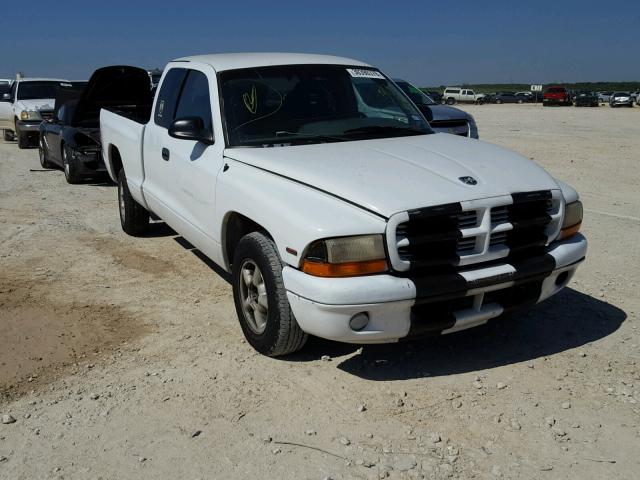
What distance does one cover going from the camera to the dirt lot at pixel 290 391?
303cm

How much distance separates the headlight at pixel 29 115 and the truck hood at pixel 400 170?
13.6 m

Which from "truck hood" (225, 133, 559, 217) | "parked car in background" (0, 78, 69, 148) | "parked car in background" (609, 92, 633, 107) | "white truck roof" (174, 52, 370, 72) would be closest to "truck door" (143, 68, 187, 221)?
"white truck roof" (174, 52, 370, 72)

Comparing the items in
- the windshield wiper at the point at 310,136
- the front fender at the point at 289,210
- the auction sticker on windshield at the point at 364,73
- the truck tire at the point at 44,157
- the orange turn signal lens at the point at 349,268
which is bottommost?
the truck tire at the point at 44,157

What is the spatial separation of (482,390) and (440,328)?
45cm

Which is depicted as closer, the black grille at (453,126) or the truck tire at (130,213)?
the truck tire at (130,213)

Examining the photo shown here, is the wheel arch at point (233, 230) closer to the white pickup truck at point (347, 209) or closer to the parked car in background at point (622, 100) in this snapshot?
the white pickup truck at point (347, 209)

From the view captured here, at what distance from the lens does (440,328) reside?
11.6ft

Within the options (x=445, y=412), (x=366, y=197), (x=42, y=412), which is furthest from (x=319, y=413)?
(x=42, y=412)

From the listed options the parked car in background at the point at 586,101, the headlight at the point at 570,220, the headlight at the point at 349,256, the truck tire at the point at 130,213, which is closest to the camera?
the headlight at the point at 349,256

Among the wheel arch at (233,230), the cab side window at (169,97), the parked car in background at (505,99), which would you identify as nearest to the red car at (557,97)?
the parked car in background at (505,99)

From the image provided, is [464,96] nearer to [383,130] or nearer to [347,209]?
[383,130]

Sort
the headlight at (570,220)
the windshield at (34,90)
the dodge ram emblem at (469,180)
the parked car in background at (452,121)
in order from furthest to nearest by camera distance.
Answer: the windshield at (34,90) < the parked car in background at (452,121) < the headlight at (570,220) < the dodge ram emblem at (469,180)

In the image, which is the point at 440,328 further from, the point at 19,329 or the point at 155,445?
the point at 19,329

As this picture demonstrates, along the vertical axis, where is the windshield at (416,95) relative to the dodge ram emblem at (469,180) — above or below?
above
